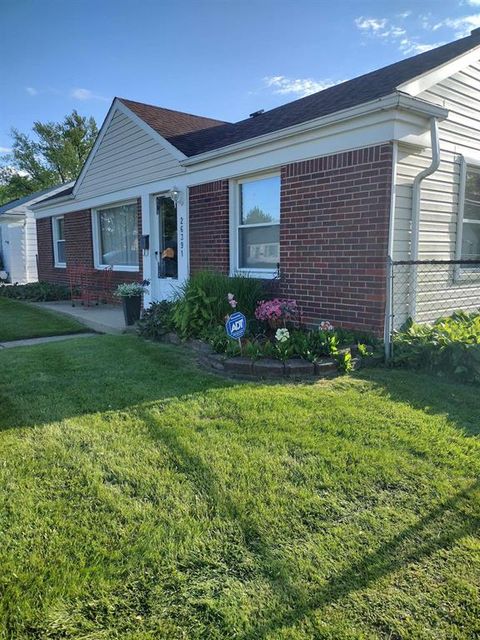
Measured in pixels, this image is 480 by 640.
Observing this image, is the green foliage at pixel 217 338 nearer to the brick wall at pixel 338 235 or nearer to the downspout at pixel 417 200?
the brick wall at pixel 338 235

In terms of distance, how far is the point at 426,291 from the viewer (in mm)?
5773

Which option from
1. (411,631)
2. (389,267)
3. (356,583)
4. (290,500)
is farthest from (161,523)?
(389,267)

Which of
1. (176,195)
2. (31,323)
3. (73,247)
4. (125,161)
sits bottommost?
(31,323)

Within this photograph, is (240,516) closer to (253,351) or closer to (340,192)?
(253,351)

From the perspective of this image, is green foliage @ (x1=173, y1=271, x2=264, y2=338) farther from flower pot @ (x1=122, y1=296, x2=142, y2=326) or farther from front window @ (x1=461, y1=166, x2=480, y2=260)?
front window @ (x1=461, y1=166, x2=480, y2=260)

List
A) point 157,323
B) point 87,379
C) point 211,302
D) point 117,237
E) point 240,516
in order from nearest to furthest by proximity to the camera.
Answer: point 240,516, point 87,379, point 211,302, point 157,323, point 117,237

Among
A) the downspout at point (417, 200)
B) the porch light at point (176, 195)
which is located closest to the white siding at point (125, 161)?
the porch light at point (176, 195)

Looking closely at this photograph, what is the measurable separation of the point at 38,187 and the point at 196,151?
126ft

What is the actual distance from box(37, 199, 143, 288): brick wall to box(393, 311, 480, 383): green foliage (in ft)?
20.6

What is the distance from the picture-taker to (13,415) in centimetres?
361

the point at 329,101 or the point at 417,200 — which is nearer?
the point at 417,200

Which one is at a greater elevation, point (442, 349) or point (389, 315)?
point (389, 315)

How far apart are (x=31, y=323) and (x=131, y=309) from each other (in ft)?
6.70

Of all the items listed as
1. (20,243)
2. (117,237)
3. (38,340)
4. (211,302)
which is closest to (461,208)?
(211,302)
